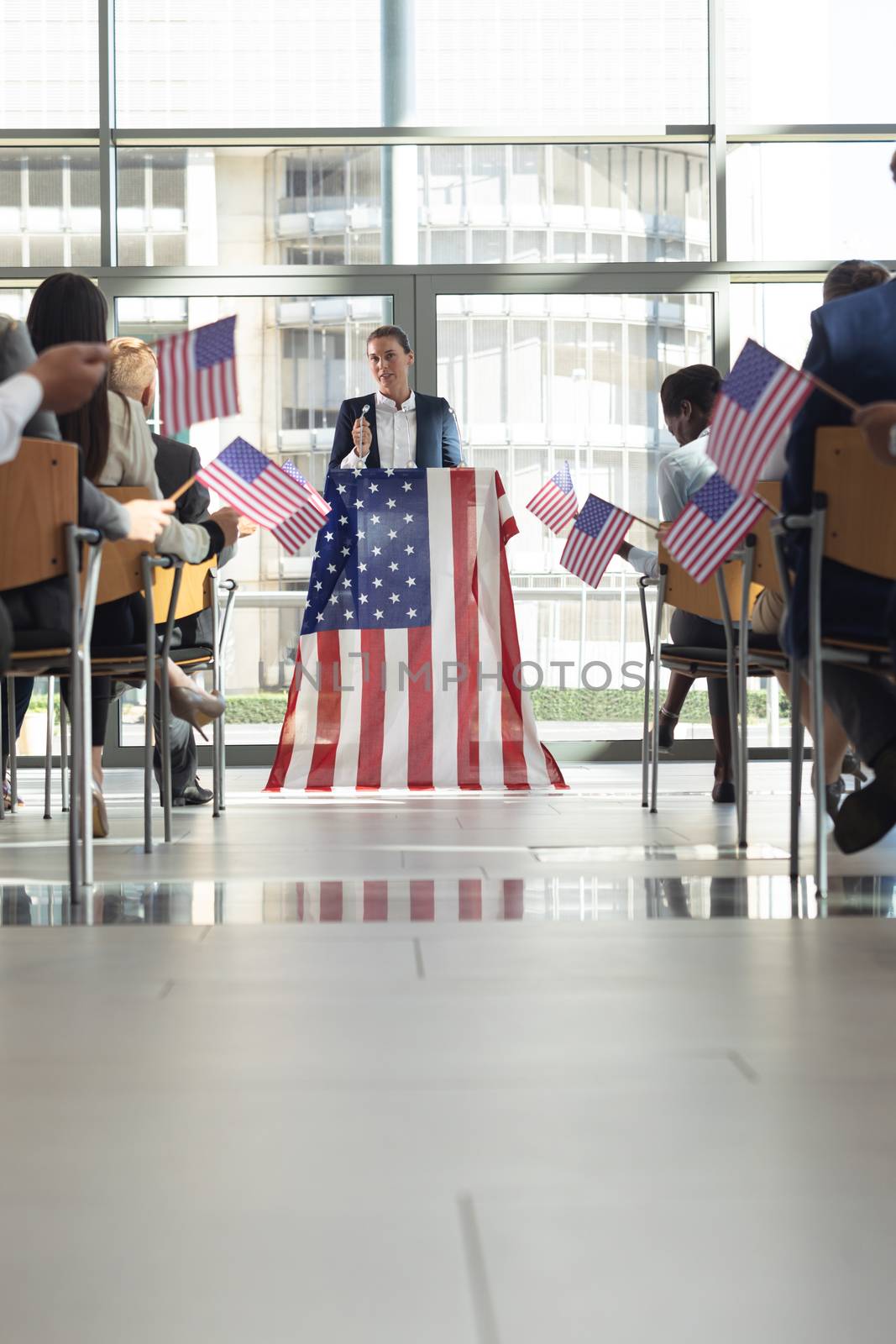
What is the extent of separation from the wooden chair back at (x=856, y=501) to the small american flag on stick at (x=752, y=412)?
0.40 feet

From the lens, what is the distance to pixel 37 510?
257 cm

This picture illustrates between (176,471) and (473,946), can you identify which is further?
(176,471)

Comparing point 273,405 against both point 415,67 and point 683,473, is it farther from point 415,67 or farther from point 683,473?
point 683,473

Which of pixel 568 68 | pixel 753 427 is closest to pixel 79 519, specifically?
pixel 753 427

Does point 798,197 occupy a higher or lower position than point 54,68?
lower

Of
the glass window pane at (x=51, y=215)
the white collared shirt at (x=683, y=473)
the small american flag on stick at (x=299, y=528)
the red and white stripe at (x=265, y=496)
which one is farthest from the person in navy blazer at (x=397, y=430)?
the glass window pane at (x=51, y=215)

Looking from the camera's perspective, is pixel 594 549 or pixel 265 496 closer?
pixel 265 496

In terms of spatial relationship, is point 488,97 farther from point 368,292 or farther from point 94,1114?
point 94,1114

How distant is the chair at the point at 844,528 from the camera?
8.34 feet

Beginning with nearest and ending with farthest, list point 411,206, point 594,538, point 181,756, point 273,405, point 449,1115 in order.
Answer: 1. point 449,1115
2. point 594,538
3. point 181,756
4. point 273,405
5. point 411,206

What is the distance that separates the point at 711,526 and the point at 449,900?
127cm

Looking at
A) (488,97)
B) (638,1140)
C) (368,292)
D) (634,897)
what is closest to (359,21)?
(488,97)

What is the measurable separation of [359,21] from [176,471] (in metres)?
3.51

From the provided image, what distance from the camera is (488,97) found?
7000 millimetres
